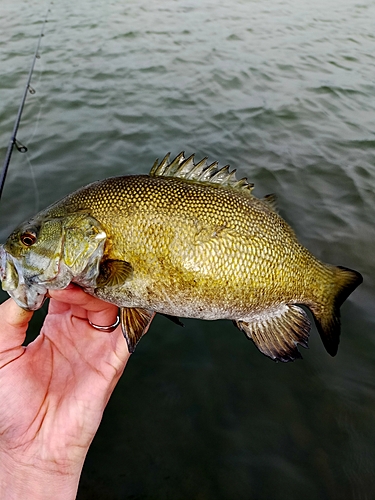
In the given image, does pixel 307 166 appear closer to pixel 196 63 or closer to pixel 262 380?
pixel 262 380

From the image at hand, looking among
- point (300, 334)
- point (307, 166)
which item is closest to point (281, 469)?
point (300, 334)

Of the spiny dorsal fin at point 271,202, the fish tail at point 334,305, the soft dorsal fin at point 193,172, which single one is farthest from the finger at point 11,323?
the fish tail at point 334,305

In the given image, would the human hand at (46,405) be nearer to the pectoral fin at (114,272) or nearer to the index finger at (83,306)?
the index finger at (83,306)

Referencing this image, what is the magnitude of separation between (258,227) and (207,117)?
5367 mm

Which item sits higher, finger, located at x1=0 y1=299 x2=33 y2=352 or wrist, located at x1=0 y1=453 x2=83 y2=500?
finger, located at x1=0 y1=299 x2=33 y2=352

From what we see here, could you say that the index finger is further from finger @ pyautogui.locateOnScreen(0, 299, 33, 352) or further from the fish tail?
the fish tail

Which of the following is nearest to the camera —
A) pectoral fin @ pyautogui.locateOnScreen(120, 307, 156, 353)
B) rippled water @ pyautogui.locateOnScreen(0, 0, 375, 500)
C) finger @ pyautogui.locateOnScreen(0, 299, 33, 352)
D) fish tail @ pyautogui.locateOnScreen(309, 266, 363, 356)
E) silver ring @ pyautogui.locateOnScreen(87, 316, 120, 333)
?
finger @ pyautogui.locateOnScreen(0, 299, 33, 352)

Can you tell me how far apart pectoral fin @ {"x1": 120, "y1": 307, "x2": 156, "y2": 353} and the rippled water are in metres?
1.24

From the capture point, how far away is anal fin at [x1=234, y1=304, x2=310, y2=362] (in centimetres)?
215

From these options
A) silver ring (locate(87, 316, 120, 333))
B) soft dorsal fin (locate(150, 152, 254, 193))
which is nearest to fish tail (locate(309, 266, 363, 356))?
soft dorsal fin (locate(150, 152, 254, 193))

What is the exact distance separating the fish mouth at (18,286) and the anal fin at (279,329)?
1115 millimetres

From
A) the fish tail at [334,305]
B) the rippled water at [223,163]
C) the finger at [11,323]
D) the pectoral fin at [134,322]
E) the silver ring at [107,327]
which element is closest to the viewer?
the finger at [11,323]

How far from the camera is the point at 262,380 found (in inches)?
120

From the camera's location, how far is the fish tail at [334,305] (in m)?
2.07
